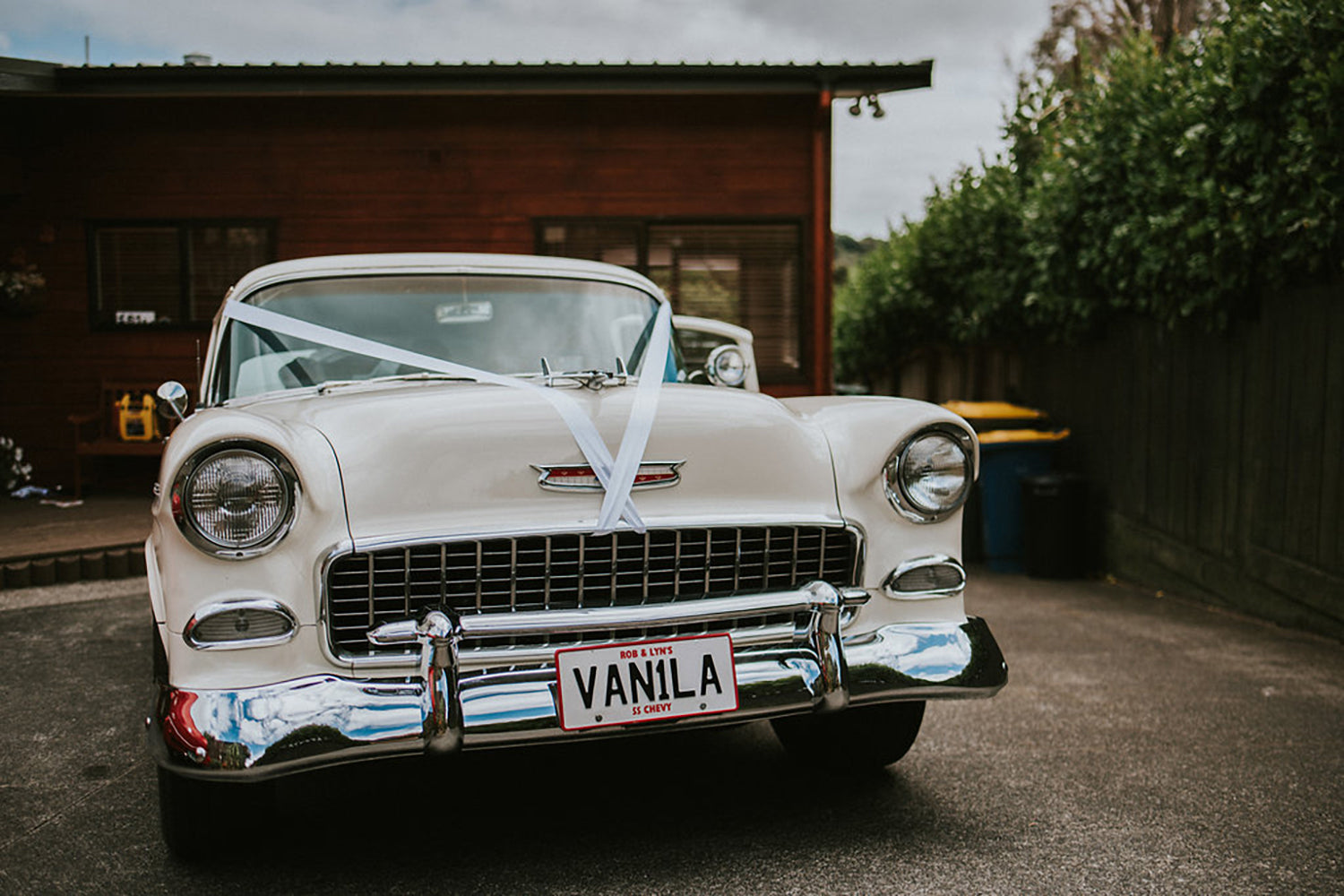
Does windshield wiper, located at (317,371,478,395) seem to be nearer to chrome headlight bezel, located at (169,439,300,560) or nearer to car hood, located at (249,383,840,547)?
car hood, located at (249,383,840,547)

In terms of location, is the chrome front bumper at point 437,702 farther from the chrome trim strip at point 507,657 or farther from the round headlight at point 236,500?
the round headlight at point 236,500

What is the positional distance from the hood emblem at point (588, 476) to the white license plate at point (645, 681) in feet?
1.11

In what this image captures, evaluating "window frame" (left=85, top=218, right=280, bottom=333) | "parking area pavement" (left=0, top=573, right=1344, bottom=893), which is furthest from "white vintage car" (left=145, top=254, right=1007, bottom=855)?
"window frame" (left=85, top=218, right=280, bottom=333)

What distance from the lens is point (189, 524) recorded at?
2211 millimetres

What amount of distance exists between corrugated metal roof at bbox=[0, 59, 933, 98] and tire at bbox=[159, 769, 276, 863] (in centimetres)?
640

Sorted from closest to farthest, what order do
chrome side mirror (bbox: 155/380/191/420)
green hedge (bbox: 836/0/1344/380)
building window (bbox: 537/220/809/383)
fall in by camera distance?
chrome side mirror (bbox: 155/380/191/420)
green hedge (bbox: 836/0/1344/380)
building window (bbox: 537/220/809/383)

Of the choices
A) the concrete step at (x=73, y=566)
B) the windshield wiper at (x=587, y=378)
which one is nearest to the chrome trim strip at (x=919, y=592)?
the windshield wiper at (x=587, y=378)

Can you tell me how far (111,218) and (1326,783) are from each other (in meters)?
8.60

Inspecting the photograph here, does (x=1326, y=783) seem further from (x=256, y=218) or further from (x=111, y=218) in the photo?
(x=111, y=218)

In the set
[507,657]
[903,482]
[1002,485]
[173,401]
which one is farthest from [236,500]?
[1002,485]

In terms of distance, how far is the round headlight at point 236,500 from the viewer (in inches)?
87.0

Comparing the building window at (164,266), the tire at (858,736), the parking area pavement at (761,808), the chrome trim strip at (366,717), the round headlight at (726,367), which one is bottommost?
the parking area pavement at (761,808)

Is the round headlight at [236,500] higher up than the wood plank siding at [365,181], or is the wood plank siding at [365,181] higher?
the wood plank siding at [365,181]

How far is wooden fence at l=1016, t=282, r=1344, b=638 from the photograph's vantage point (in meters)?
4.92
